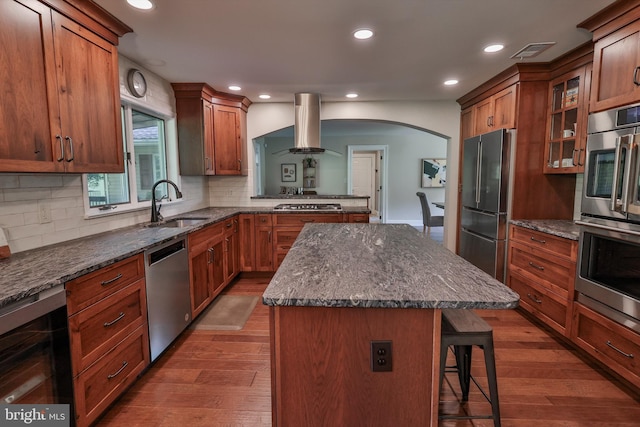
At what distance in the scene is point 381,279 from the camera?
1.29 metres

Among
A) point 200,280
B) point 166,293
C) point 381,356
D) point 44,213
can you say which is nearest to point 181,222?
point 200,280

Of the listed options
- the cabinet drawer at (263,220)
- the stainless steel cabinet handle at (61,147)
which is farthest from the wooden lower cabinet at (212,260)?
the stainless steel cabinet handle at (61,147)

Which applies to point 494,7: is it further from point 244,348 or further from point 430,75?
point 244,348

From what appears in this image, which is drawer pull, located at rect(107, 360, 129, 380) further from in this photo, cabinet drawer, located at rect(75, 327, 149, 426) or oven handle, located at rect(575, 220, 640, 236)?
oven handle, located at rect(575, 220, 640, 236)

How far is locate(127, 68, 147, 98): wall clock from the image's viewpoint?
2.82 meters

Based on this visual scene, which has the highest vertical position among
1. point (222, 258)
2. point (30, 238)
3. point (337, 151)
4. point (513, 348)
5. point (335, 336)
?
point (337, 151)

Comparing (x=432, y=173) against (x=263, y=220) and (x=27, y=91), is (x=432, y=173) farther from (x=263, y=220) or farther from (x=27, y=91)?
(x=27, y=91)

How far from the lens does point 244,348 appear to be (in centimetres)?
240

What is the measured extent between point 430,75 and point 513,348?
268 centimetres

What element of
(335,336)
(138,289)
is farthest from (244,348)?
(335,336)

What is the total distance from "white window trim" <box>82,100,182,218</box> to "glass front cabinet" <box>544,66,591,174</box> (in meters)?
3.87

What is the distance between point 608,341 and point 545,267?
2.32 feet

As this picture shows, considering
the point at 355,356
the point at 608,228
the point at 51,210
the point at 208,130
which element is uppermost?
the point at 208,130

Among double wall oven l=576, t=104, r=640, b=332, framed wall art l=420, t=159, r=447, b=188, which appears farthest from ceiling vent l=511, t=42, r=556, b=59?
framed wall art l=420, t=159, r=447, b=188
